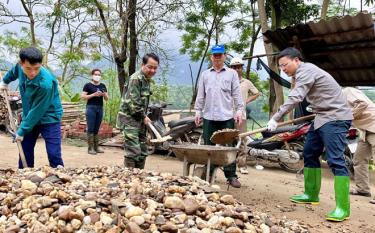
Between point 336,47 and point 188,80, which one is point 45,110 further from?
point 188,80

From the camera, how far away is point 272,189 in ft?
18.4

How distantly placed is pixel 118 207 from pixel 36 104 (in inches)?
65.6

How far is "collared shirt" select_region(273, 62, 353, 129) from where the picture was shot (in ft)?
13.4

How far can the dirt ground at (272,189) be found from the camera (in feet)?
13.5

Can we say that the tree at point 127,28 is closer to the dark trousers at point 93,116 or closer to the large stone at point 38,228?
the dark trousers at point 93,116

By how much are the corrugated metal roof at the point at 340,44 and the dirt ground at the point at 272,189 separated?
170 centimetres

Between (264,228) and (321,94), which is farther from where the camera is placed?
(321,94)

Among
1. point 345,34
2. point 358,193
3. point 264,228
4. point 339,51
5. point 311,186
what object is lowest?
point 358,193

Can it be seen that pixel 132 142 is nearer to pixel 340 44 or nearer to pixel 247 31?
pixel 340 44

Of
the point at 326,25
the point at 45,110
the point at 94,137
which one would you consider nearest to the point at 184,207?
the point at 45,110

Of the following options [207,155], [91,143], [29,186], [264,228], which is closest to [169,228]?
[264,228]

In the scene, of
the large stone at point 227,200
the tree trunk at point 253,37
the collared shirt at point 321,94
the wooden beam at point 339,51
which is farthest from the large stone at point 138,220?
the tree trunk at point 253,37

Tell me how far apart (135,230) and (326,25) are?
4.11 m

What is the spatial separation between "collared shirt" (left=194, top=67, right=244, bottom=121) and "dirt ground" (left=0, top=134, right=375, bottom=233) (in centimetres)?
98
